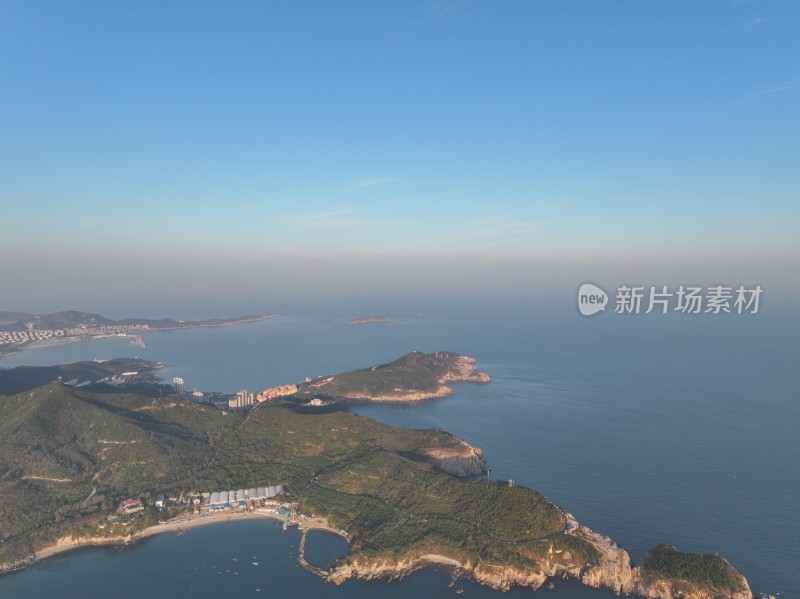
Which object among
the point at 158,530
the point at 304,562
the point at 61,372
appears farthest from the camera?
the point at 61,372

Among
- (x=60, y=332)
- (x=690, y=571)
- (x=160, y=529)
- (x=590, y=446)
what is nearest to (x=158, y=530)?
(x=160, y=529)

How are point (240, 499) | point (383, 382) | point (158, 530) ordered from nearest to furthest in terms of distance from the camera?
1. point (158, 530)
2. point (240, 499)
3. point (383, 382)

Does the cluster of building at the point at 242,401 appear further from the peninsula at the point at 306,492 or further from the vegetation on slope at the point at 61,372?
the vegetation on slope at the point at 61,372

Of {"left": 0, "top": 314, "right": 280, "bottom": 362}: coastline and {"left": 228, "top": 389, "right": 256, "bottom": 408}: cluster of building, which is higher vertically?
{"left": 0, "top": 314, "right": 280, "bottom": 362}: coastline

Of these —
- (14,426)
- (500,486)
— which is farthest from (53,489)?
(500,486)

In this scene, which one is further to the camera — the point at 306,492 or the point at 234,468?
the point at 234,468

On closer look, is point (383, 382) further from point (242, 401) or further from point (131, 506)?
point (131, 506)

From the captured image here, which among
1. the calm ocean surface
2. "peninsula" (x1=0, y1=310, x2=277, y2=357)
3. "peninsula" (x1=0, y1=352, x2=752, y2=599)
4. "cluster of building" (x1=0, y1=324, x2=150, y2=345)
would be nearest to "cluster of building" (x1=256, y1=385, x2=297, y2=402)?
the calm ocean surface

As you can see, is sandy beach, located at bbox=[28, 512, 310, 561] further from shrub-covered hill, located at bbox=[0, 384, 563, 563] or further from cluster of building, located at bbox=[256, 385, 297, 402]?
cluster of building, located at bbox=[256, 385, 297, 402]
